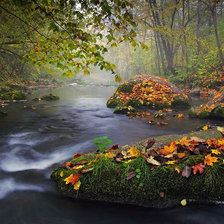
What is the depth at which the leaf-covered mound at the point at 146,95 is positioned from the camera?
10258 mm

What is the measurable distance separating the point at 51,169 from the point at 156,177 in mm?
2259

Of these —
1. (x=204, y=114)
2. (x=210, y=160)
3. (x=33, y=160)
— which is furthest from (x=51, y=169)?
(x=204, y=114)

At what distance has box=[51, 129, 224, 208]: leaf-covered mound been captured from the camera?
2.52 metres

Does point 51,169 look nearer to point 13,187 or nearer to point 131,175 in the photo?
point 13,187

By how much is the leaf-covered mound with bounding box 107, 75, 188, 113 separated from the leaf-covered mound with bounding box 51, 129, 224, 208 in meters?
6.60

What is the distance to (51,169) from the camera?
3.92 metres

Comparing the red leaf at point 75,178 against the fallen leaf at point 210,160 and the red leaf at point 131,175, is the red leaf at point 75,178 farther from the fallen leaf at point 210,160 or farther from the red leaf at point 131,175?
the fallen leaf at point 210,160

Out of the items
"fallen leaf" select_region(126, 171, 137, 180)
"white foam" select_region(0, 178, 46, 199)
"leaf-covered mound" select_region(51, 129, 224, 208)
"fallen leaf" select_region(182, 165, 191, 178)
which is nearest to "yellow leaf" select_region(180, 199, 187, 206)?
"leaf-covered mound" select_region(51, 129, 224, 208)

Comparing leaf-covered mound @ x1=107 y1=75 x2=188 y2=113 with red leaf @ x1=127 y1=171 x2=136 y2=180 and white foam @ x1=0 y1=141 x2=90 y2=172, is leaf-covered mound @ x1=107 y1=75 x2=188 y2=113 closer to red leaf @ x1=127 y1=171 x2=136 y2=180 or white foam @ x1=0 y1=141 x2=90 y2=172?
white foam @ x1=0 y1=141 x2=90 y2=172

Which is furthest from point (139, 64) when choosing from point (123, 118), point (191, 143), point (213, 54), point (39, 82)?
point (191, 143)

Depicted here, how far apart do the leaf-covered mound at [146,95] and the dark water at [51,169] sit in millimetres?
2403

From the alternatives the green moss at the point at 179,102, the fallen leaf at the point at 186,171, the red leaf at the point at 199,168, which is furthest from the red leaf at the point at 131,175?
the green moss at the point at 179,102

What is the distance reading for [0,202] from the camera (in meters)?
2.88

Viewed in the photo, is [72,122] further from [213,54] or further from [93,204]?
[213,54]
